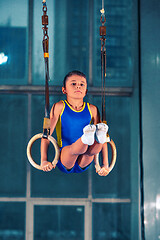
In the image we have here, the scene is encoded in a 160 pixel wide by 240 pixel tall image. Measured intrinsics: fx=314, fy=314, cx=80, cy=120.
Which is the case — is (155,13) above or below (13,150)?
above

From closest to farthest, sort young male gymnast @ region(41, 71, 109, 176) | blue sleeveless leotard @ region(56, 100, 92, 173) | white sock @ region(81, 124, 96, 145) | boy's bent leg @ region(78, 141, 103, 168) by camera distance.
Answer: white sock @ region(81, 124, 96, 145) < boy's bent leg @ region(78, 141, 103, 168) < young male gymnast @ region(41, 71, 109, 176) < blue sleeveless leotard @ region(56, 100, 92, 173)

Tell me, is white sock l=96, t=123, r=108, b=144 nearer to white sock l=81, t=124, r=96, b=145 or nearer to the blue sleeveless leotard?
white sock l=81, t=124, r=96, b=145

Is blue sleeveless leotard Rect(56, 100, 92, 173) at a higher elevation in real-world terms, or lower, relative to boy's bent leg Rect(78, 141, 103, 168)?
higher

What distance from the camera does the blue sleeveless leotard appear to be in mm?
2566

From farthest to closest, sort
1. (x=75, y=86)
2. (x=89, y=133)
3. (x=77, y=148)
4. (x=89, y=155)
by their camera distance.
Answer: (x=75, y=86) < (x=89, y=155) < (x=77, y=148) < (x=89, y=133)

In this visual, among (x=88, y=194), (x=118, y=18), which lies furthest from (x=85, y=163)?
(x=118, y=18)

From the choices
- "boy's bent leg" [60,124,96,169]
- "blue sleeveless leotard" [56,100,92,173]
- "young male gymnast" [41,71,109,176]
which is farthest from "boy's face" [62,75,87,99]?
"boy's bent leg" [60,124,96,169]

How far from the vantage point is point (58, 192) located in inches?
136

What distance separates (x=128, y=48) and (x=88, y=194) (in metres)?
1.71

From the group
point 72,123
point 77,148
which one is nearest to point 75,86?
point 72,123

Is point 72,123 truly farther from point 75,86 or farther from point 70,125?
point 75,86

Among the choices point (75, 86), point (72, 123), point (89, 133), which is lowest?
point (89, 133)

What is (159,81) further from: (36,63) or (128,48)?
(36,63)

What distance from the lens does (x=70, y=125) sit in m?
2.57
